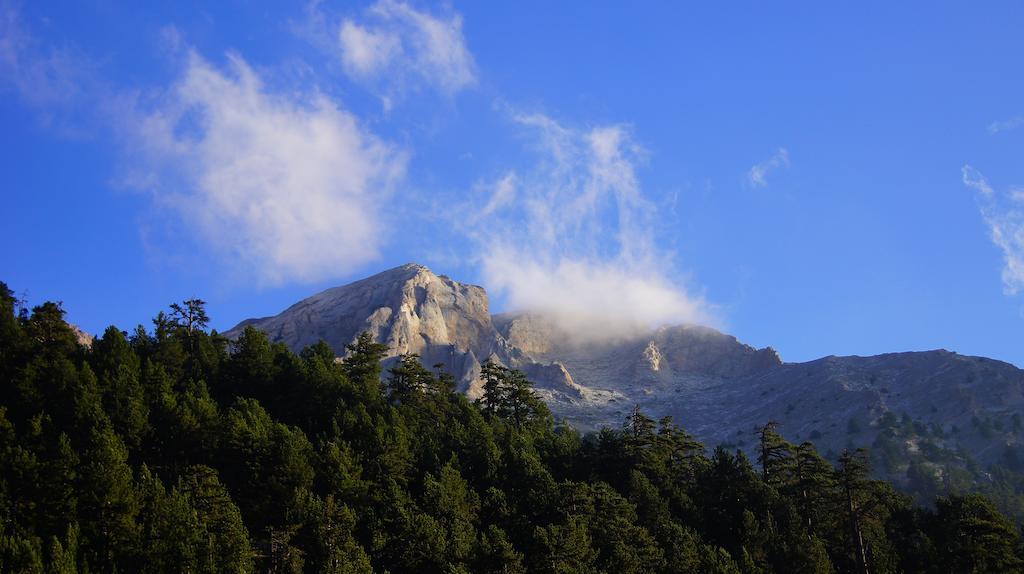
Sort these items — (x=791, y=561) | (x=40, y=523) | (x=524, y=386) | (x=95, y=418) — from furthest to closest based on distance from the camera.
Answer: (x=524, y=386)
(x=791, y=561)
(x=95, y=418)
(x=40, y=523)

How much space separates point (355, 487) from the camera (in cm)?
7525

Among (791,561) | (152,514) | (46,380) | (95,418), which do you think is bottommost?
(791,561)

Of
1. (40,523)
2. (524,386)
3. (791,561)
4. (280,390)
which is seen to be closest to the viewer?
(40,523)

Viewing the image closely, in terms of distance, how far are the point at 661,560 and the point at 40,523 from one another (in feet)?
156

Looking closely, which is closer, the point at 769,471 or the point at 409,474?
the point at 409,474

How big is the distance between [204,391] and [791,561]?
194 ft

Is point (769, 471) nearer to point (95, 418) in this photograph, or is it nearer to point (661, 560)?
point (661, 560)

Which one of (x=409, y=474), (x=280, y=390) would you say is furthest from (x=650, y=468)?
(x=280, y=390)

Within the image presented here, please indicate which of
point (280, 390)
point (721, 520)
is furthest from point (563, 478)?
point (280, 390)

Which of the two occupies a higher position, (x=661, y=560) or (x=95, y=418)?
(x=95, y=418)

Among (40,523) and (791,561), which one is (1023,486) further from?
(40,523)

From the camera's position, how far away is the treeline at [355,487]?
61.1 m

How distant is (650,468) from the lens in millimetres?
92438

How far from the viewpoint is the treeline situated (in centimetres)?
6109
